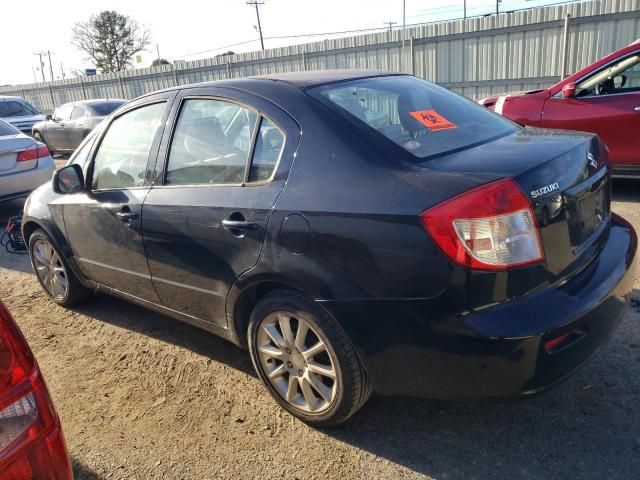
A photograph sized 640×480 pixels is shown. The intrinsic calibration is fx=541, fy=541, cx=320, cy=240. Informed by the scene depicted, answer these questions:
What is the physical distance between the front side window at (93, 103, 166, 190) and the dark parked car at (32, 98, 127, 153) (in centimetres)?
1049

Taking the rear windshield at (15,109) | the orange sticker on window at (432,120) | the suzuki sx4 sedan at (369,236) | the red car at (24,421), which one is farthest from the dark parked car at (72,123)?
the red car at (24,421)

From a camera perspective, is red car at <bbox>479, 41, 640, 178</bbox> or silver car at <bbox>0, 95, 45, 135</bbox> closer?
red car at <bbox>479, 41, 640, 178</bbox>

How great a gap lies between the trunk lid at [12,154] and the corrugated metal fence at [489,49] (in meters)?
9.74

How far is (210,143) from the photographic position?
116 inches

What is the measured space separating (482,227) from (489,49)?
39.7 feet

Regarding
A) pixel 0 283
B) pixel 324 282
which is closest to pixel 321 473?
pixel 324 282

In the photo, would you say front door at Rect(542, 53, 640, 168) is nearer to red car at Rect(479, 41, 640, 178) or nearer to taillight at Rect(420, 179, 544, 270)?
red car at Rect(479, 41, 640, 178)

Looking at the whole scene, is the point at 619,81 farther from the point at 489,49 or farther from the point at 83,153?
the point at 489,49

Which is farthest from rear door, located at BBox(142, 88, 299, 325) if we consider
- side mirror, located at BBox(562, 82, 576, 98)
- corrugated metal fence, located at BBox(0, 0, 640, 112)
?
corrugated metal fence, located at BBox(0, 0, 640, 112)

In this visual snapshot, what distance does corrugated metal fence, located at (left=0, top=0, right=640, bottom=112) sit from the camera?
442 inches

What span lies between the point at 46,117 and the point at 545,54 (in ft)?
43.6

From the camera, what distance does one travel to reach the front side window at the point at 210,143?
2.77 meters

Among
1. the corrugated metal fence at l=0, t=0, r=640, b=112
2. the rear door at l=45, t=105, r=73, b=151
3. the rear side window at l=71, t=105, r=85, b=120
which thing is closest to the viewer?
the corrugated metal fence at l=0, t=0, r=640, b=112

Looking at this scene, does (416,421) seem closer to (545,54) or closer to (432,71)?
(545,54)
